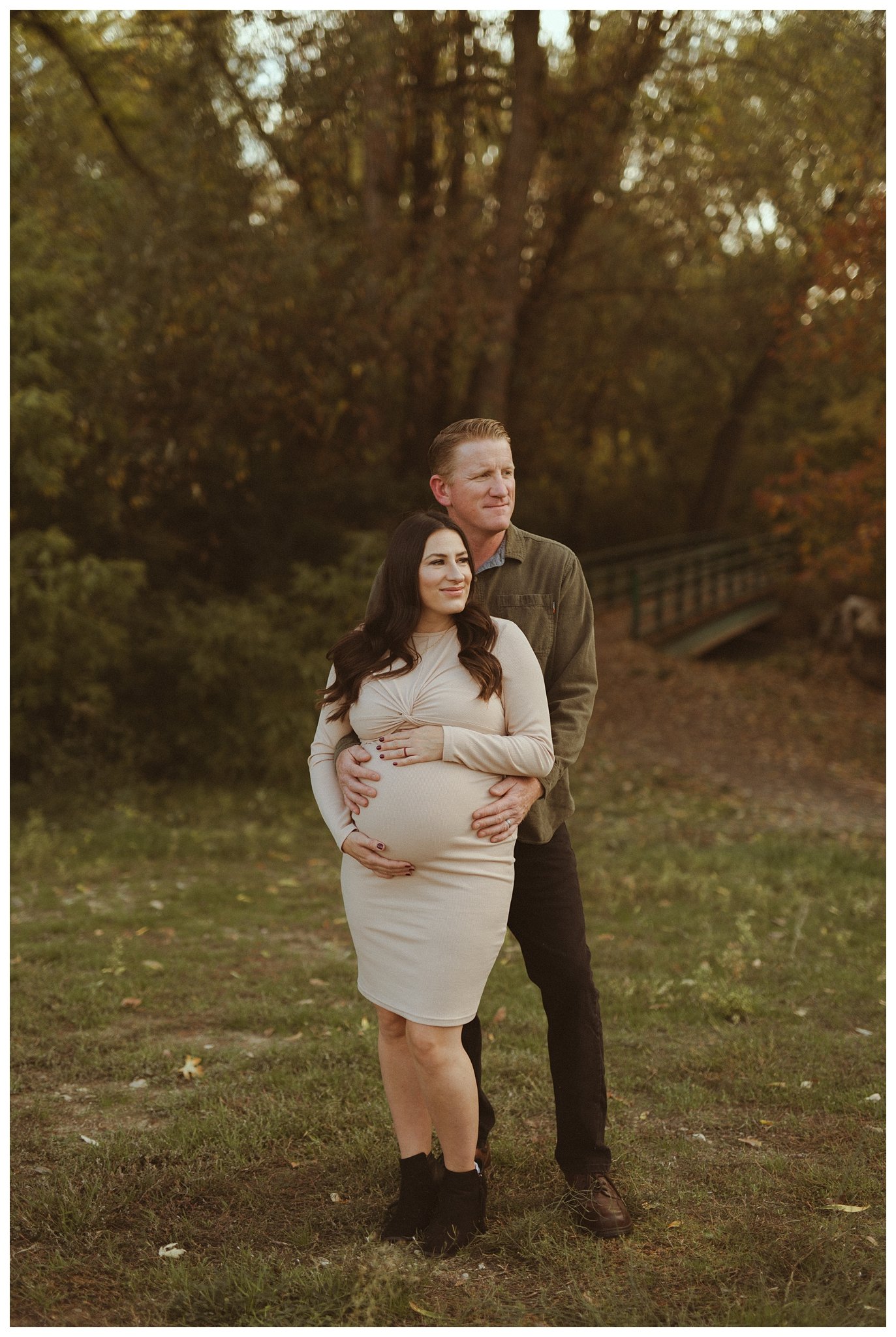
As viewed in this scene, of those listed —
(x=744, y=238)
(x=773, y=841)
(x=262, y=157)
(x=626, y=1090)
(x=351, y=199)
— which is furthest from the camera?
(x=744, y=238)

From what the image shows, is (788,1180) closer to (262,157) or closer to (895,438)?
(895,438)

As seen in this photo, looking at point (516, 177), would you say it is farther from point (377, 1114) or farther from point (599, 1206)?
point (599, 1206)

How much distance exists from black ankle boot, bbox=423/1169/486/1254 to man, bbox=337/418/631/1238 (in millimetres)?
361

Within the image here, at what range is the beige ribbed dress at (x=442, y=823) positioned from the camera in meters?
3.04

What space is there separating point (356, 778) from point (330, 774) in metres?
0.15

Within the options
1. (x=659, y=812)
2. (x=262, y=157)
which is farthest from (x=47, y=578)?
(x=659, y=812)

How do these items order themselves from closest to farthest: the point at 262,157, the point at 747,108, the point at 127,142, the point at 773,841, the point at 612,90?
1. the point at 773,841
2. the point at 262,157
3. the point at 612,90
4. the point at 127,142
5. the point at 747,108

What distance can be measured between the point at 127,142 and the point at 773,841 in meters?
12.1

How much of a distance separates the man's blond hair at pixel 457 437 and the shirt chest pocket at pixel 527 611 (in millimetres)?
411

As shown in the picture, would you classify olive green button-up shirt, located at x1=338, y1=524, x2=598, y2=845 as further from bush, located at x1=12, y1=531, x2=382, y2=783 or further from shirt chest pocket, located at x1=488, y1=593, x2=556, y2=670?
bush, located at x1=12, y1=531, x2=382, y2=783

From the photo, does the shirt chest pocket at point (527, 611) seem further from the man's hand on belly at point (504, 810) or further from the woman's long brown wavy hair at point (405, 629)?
the man's hand on belly at point (504, 810)

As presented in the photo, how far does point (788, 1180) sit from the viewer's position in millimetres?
3830

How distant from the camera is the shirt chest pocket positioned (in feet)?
11.4

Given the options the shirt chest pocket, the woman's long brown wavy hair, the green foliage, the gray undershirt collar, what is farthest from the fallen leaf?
the green foliage
